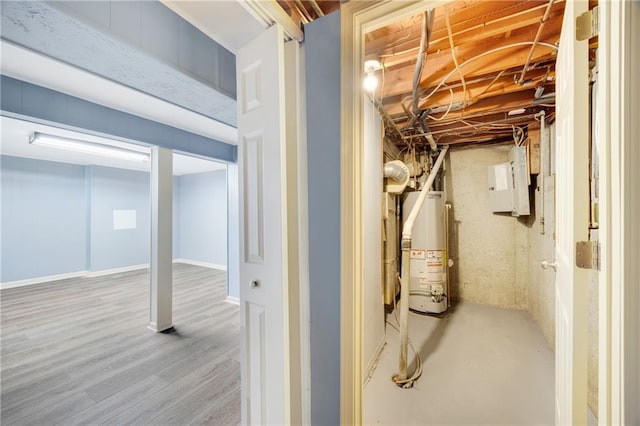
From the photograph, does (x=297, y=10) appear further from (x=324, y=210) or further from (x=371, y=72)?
(x=324, y=210)

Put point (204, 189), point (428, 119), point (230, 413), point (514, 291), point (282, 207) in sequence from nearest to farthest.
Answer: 1. point (282, 207)
2. point (230, 413)
3. point (428, 119)
4. point (514, 291)
5. point (204, 189)

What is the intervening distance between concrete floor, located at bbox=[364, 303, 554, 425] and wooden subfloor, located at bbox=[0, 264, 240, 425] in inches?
42.5

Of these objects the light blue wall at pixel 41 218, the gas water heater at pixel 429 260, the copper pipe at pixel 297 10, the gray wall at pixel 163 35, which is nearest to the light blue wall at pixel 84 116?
the gray wall at pixel 163 35

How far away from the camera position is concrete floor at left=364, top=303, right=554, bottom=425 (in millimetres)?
1544

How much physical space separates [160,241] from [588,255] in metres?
3.23

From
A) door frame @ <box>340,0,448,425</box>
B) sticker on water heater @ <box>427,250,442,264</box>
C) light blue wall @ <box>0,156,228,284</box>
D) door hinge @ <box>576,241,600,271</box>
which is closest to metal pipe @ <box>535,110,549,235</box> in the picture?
sticker on water heater @ <box>427,250,442,264</box>

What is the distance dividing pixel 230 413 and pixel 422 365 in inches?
57.9

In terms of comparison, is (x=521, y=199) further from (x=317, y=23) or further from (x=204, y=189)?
(x=204, y=189)

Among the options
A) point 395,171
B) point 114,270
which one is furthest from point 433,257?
point 114,270

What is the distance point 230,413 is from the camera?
157cm

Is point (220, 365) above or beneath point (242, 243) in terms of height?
beneath

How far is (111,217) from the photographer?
5.47 meters

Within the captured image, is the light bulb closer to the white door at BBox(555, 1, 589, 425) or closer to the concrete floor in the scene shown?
the white door at BBox(555, 1, 589, 425)
